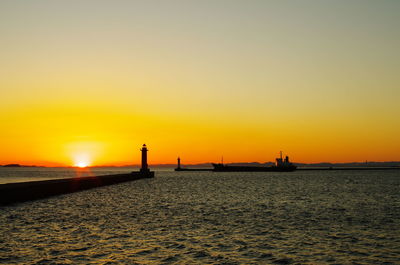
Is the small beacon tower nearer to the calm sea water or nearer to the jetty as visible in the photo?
the jetty

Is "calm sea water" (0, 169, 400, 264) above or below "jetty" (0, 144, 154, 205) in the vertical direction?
below

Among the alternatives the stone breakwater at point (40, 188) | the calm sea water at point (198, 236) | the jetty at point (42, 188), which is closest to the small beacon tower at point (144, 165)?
the jetty at point (42, 188)

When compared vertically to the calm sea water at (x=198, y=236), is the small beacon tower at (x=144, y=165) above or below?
above

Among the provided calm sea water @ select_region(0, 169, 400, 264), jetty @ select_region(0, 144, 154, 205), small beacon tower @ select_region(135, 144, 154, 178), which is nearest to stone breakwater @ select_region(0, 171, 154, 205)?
jetty @ select_region(0, 144, 154, 205)

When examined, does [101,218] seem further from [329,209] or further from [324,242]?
[329,209]

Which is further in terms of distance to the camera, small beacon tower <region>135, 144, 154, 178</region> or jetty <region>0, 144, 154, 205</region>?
small beacon tower <region>135, 144, 154, 178</region>

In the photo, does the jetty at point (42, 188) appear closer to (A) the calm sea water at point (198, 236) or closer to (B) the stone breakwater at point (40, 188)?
(B) the stone breakwater at point (40, 188)

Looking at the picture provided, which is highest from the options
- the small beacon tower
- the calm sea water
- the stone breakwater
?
the small beacon tower

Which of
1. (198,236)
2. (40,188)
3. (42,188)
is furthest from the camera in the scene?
(42,188)

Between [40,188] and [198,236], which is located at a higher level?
[40,188]

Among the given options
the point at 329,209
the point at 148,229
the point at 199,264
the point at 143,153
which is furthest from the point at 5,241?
the point at 143,153

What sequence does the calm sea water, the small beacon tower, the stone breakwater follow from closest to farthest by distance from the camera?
the calm sea water
the stone breakwater
the small beacon tower

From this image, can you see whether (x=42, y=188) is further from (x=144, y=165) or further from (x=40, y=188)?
(x=144, y=165)

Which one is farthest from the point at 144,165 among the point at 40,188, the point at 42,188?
the point at 40,188
